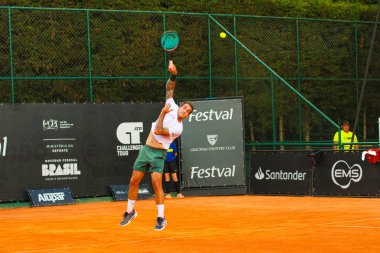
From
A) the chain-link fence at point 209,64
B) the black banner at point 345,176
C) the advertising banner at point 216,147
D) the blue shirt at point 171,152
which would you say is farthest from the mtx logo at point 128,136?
the black banner at point 345,176

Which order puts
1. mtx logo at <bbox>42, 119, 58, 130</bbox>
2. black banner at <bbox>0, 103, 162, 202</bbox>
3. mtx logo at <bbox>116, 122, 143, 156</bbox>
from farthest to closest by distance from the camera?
mtx logo at <bbox>116, 122, 143, 156</bbox>, mtx logo at <bbox>42, 119, 58, 130</bbox>, black banner at <bbox>0, 103, 162, 202</bbox>

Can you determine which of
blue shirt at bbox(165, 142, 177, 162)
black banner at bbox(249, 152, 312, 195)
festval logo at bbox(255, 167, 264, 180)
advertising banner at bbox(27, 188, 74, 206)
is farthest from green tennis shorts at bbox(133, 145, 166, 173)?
festval logo at bbox(255, 167, 264, 180)

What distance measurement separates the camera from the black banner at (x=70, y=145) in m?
20.4

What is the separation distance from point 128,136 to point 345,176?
205 inches

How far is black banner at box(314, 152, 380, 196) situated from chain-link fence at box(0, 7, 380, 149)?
501mm

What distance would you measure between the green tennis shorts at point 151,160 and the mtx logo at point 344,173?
7355 mm

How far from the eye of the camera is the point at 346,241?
11555 millimetres

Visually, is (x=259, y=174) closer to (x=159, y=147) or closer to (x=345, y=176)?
(x=345, y=176)

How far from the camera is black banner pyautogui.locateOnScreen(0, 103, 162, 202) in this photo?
20.4 m

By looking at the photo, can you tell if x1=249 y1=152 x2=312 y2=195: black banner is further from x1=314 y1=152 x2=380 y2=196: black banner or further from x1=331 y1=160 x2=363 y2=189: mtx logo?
x1=331 y1=160 x2=363 y2=189: mtx logo

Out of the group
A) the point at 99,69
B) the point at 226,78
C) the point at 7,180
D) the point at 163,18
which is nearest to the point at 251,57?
the point at 226,78

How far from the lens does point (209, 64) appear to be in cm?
2356

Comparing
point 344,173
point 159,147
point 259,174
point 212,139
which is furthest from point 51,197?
point 159,147

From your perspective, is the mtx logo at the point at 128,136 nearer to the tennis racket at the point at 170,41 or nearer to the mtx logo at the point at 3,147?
the mtx logo at the point at 3,147
